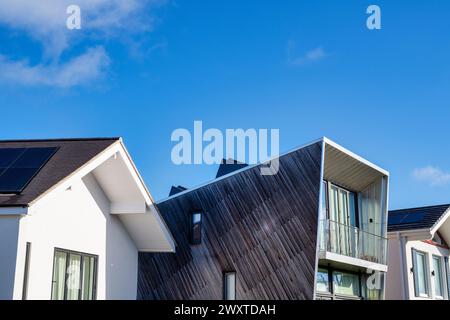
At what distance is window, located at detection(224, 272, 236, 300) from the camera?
61.4 feet

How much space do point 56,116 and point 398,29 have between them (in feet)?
30.5

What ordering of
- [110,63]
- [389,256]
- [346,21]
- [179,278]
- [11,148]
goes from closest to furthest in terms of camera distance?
[11,148], [346,21], [110,63], [179,278], [389,256]

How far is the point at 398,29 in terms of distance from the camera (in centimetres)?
1541

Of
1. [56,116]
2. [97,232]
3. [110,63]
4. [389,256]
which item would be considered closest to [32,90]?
[56,116]

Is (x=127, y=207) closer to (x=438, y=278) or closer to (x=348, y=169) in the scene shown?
(x=348, y=169)

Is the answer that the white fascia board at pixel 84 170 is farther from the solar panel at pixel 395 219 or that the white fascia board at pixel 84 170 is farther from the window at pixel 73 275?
the solar panel at pixel 395 219

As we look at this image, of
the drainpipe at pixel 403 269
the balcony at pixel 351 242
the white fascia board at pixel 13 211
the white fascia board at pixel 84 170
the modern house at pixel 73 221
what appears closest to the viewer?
the white fascia board at pixel 13 211

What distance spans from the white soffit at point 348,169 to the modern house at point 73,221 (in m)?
6.42

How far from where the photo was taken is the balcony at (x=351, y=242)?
1770 centimetres

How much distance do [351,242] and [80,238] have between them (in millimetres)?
9455

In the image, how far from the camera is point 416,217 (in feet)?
76.8

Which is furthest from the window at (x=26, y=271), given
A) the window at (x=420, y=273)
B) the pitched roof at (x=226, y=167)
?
the window at (x=420, y=273)

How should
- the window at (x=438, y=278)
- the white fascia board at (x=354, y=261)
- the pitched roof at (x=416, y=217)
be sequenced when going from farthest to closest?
the window at (x=438, y=278)
the pitched roof at (x=416, y=217)
the white fascia board at (x=354, y=261)

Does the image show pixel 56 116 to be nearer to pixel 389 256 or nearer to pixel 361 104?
pixel 361 104
